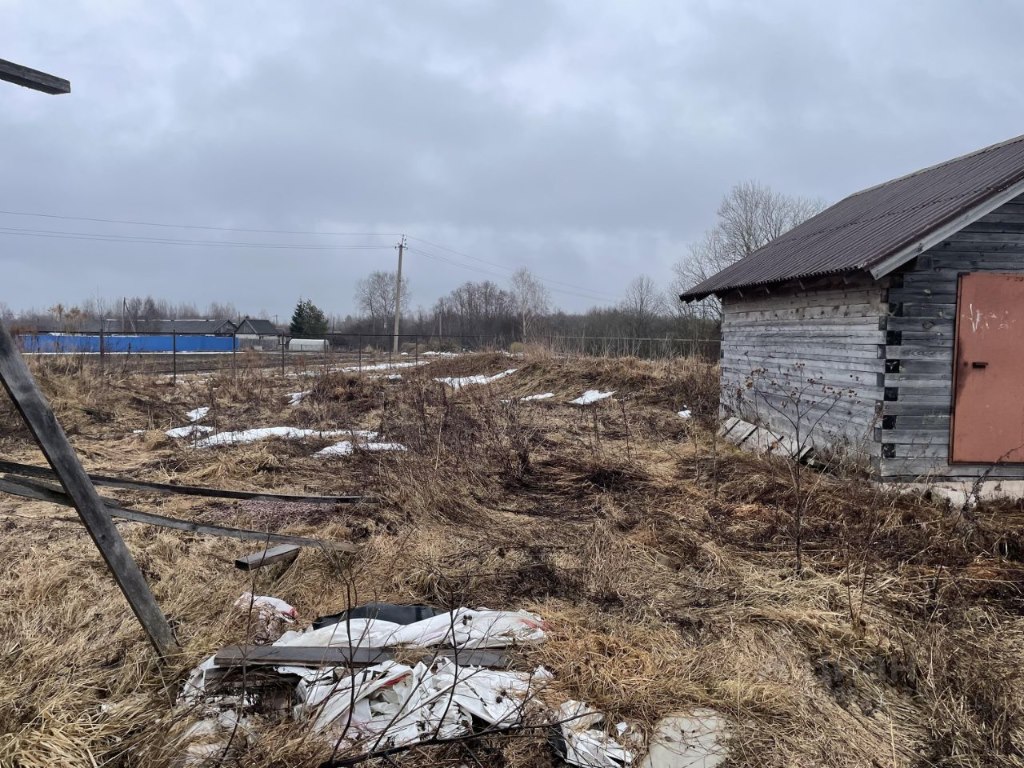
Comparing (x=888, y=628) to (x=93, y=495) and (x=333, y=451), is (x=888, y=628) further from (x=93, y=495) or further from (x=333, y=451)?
(x=333, y=451)

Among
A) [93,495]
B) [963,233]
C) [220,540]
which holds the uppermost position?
[963,233]

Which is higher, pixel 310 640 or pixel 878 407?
pixel 878 407

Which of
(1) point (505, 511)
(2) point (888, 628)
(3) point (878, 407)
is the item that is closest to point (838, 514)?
(3) point (878, 407)

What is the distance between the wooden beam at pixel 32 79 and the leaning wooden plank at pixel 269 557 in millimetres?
2753

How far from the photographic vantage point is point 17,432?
1055 centimetres

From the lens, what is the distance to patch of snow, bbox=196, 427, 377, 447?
32.8ft

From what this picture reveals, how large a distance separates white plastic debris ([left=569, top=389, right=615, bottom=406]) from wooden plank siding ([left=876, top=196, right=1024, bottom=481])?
901 centimetres

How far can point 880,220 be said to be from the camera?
8.88 metres

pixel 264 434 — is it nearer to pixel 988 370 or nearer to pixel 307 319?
pixel 988 370

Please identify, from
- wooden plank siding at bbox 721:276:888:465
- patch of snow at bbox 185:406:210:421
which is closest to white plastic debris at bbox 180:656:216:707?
wooden plank siding at bbox 721:276:888:465

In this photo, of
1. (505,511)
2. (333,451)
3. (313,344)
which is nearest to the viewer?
(505,511)

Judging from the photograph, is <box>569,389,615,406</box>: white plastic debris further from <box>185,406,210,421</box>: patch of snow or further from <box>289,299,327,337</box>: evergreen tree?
<box>289,299,327,337</box>: evergreen tree

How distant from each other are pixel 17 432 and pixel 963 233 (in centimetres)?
1330

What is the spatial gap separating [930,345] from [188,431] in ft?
34.6
